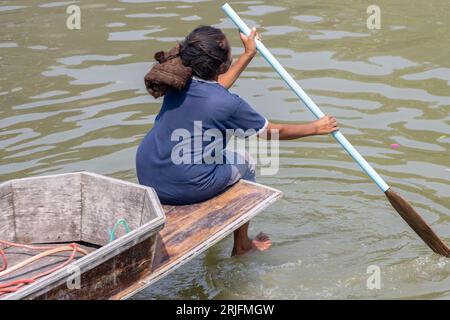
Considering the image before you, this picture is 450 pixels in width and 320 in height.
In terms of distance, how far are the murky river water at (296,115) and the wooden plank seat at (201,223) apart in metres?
0.56

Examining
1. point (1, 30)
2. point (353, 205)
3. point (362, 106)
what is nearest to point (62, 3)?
point (1, 30)

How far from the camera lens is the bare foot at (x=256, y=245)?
597cm

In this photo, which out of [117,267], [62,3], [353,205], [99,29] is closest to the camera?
[117,267]

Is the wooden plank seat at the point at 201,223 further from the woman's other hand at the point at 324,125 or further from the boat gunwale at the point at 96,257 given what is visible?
the woman's other hand at the point at 324,125

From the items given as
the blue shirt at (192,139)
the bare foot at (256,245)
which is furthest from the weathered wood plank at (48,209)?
the bare foot at (256,245)

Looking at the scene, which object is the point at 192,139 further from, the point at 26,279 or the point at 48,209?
the point at 26,279

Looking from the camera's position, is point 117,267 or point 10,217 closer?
point 117,267

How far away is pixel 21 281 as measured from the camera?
4.70 metres

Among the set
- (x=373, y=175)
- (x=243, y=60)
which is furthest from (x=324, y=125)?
(x=243, y=60)

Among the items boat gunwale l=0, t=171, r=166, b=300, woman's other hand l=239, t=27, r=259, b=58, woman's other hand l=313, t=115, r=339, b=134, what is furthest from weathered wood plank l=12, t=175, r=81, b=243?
woman's other hand l=313, t=115, r=339, b=134

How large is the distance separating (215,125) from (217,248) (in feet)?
3.70

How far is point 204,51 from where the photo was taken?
5.26 m

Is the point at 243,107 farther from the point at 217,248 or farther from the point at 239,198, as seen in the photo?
the point at 217,248
